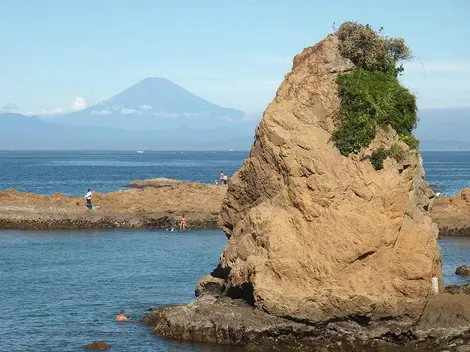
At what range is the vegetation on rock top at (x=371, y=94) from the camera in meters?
32.0

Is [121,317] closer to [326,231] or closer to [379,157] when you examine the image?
[326,231]

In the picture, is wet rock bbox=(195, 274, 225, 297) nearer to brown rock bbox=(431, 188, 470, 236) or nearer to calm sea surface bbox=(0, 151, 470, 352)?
calm sea surface bbox=(0, 151, 470, 352)

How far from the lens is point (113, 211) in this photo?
240ft

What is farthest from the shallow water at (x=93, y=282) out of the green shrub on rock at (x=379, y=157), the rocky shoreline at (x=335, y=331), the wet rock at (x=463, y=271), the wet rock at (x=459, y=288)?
the wet rock at (x=463, y=271)

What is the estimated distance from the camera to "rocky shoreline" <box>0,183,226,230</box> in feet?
230

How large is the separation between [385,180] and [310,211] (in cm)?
300

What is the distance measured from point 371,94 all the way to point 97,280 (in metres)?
20.0

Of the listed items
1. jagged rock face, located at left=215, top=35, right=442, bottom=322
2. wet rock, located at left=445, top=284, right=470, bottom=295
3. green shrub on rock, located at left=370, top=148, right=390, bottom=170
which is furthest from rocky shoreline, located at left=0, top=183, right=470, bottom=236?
green shrub on rock, located at left=370, top=148, right=390, bottom=170

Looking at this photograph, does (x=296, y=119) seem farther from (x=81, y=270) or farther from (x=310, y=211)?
(x=81, y=270)

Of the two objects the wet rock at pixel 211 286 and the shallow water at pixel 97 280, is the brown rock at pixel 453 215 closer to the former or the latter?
the shallow water at pixel 97 280

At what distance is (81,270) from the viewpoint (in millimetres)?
48406

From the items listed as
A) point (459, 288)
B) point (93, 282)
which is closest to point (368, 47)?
point (459, 288)

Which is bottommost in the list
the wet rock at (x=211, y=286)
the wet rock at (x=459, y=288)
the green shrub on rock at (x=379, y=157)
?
the wet rock at (x=459, y=288)

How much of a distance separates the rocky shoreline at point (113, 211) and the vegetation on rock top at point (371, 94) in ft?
126
